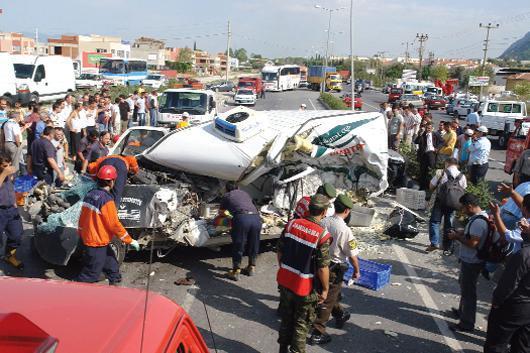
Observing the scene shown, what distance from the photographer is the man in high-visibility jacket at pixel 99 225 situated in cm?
537

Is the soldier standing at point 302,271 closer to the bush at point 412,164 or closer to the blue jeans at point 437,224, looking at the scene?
the blue jeans at point 437,224

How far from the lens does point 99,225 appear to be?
17.8 feet

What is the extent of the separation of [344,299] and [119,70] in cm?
4155

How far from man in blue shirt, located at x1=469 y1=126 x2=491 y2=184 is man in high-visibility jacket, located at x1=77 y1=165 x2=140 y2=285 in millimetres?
8230

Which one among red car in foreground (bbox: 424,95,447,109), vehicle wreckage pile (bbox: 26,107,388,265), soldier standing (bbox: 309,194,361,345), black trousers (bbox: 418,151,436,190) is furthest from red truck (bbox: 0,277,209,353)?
red car in foreground (bbox: 424,95,447,109)

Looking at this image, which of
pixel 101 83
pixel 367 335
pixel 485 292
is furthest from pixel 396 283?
pixel 101 83

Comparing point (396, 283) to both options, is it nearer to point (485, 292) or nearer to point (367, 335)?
point (485, 292)

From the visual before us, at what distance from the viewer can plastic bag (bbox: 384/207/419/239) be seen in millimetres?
8703

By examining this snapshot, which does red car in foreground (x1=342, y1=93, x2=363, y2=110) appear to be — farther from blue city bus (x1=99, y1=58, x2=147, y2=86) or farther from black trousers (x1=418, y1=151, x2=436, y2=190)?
blue city bus (x1=99, y1=58, x2=147, y2=86)

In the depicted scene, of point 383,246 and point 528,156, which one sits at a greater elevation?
point 528,156

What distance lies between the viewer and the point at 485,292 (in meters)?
6.89

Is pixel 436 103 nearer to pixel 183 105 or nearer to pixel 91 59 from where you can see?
pixel 183 105

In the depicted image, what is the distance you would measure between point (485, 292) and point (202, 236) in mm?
3884

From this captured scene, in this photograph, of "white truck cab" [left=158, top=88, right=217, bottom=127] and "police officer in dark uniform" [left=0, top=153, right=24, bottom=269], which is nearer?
"police officer in dark uniform" [left=0, top=153, right=24, bottom=269]
